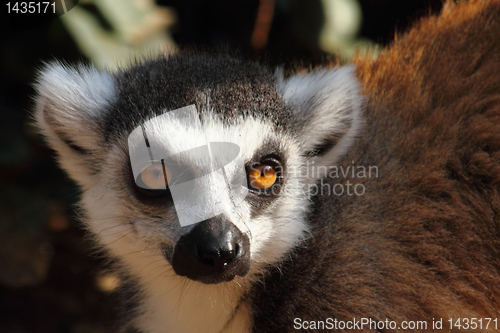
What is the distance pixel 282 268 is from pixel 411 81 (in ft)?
3.39

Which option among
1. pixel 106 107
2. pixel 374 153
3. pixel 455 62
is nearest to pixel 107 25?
pixel 106 107

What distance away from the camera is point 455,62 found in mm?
2016

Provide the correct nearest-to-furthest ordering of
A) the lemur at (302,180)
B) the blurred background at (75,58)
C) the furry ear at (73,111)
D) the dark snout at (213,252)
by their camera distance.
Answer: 1. the dark snout at (213,252)
2. the lemur at (302,180)
3. the furry ear at (73,111)
4. the blurred background at (75,58)

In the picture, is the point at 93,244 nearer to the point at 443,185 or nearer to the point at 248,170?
the point at 248,170

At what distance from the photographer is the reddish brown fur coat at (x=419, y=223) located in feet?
5.85

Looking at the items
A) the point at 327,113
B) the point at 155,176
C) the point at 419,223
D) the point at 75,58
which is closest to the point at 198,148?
the point at 155,176

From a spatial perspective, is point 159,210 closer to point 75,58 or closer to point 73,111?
point 73,111

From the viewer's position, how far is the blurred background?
2.57 m

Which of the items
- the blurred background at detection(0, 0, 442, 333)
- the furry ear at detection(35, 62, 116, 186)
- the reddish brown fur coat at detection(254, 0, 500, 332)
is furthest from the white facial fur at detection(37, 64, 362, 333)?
the blurred background at detection(0, 0, 442, 333)

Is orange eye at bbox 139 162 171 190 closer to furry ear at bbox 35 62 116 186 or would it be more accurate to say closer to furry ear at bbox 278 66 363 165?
furry ear at bbox 35 62 116 186

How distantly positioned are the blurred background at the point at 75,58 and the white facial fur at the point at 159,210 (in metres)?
0.38

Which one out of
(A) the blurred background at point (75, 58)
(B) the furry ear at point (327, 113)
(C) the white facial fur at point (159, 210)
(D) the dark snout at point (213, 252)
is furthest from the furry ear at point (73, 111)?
(B) the furry ear at point (327, 113)

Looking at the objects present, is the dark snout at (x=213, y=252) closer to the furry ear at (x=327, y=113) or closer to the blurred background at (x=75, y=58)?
the furry ear at (x=327, y=113)

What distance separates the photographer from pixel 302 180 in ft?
6.32
